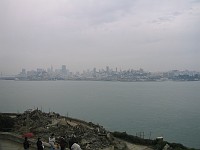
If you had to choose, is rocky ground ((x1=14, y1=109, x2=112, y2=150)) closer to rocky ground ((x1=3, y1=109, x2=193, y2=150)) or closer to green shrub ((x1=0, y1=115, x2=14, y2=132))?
rocky ground ((x1=3, y1=109, x2=193, y2=150))

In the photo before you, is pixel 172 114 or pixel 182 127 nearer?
pixel 182 127

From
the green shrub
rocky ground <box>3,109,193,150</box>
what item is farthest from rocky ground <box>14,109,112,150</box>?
the green shrub

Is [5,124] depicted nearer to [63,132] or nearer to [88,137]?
[63,132]

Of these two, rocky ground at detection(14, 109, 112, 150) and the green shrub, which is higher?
the green shrub

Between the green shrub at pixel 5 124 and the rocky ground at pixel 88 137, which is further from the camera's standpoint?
the rocky ground at pixel 88 137

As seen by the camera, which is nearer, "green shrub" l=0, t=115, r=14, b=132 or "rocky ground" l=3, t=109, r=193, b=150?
"green shrub" l=0, t=115, r=14, b=132

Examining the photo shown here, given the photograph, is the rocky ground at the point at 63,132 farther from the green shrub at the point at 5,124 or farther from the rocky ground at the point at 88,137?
the green shrub at the point at 5,124

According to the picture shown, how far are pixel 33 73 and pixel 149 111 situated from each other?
158296mm

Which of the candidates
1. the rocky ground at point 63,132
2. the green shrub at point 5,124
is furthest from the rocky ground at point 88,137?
the green shrub at point 5,124

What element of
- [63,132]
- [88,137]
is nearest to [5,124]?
[63,132]

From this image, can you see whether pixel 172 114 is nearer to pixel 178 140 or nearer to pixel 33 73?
pixel 178 140

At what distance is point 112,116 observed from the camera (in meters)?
31.7

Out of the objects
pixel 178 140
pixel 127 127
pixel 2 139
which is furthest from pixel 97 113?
pixel 2 139

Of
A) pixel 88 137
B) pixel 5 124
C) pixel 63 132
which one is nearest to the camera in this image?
pixel 5 124
